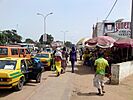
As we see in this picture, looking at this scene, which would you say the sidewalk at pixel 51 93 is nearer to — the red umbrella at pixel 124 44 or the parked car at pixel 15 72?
the parked car at pixel 15 72

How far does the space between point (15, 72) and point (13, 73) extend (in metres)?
0.26

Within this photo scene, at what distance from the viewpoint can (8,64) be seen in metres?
12.6

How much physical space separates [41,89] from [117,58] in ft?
37.6

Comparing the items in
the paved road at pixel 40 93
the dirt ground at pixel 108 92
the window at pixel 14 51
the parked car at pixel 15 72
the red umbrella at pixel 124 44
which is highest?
the red umbrella at pixel 124 44

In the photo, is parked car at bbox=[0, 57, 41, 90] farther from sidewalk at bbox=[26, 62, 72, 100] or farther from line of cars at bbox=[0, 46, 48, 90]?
sidewalk at bbox=[26, 62, 72, 100]

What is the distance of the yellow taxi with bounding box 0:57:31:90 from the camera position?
11.1m

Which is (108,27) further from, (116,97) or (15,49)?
(116,97)

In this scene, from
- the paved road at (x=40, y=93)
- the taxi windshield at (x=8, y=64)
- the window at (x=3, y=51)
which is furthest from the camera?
the window at (x=3, y=51)

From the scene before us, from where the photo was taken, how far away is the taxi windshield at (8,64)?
12.4 m

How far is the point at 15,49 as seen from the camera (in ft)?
74.5

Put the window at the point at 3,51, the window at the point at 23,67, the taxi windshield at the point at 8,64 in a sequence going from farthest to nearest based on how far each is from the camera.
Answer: the window at the point at 3,51
the window at the point at 23,67
the taxi windshield at the point at 8,64

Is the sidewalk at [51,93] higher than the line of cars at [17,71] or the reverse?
the reverse

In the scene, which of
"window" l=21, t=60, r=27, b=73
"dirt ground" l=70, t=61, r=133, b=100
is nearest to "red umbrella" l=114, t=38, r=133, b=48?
"dirt ground" l=70, t=61, r=133, b=100

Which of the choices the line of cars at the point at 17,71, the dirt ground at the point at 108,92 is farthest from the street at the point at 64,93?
the line of cars at the point at 17,71
